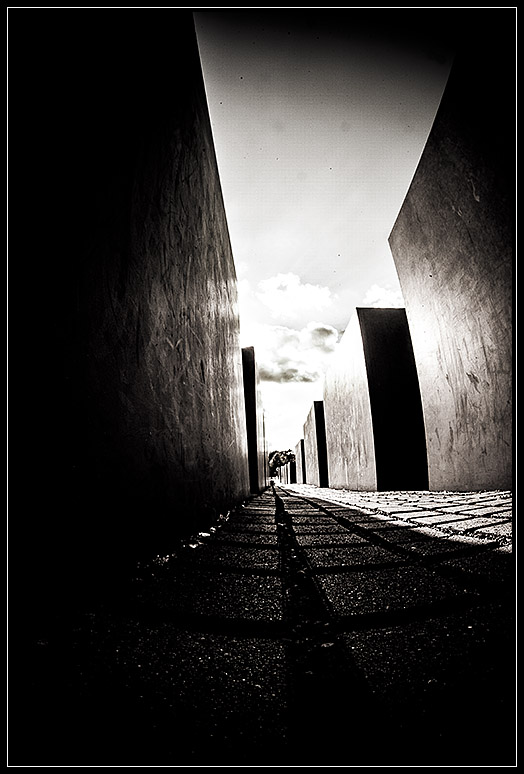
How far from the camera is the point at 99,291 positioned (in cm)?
102

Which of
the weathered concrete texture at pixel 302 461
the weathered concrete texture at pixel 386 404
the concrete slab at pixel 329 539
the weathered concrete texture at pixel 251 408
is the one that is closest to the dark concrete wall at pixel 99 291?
the concrete slab at pixel 329 539

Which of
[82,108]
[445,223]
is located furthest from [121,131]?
[445,223]

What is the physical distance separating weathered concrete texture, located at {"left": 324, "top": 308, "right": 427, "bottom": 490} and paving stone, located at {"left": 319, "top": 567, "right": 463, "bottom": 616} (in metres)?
5.72

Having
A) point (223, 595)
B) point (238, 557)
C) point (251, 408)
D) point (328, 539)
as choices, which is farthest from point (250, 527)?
point (251, 408)

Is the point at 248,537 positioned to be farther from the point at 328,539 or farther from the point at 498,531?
the point at 498,531

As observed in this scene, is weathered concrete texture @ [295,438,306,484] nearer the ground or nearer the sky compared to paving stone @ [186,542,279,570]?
nearer the ground

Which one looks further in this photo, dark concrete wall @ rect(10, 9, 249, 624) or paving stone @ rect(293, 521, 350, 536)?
paving stone @ rect(293, 521, 350, 536)

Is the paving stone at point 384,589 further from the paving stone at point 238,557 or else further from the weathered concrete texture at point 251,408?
the weathered concrete texture at point 251,408

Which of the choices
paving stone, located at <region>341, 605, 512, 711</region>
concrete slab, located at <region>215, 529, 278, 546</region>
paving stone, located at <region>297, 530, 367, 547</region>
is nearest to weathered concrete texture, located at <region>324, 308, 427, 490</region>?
paving stone, located at <region>297, 530, 367, 547</region>

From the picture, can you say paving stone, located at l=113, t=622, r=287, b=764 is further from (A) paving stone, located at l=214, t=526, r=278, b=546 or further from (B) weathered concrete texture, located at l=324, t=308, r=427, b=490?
(B) weathered concrete texture, located at l=324, t=308, r=427, b=490

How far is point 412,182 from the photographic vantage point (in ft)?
16.5

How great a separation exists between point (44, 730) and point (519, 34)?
4.53 m

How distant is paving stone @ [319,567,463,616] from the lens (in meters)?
0.90

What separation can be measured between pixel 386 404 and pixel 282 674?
21.5 feet
